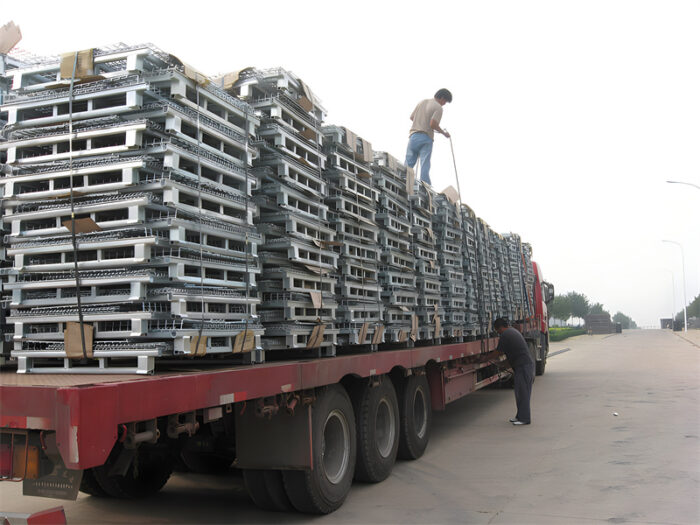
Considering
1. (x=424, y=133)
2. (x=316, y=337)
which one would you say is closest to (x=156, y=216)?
(x=316, y=337)

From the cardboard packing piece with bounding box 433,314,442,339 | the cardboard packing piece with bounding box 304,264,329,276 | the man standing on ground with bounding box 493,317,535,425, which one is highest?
the cardboard packing piece with bounding box 304,264,329,276

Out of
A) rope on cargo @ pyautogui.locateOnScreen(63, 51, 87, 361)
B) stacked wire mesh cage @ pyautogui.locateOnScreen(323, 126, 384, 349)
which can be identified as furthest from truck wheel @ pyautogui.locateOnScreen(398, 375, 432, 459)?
rope on cargo @ pyautogui.locateOnScreen(63, 51, 87, 361)

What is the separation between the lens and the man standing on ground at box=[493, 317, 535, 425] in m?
10.1

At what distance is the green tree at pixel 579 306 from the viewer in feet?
409

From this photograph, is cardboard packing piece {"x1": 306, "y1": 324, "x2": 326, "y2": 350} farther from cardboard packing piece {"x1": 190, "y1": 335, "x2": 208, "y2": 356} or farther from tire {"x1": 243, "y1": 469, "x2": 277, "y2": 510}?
cardboard packing piece {"x1": 190, "y1": 335, "x2": 208, "y2": 356}

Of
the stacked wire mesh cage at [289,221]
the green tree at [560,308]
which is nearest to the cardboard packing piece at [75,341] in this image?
the stacked wire mesh cage at [289,221]

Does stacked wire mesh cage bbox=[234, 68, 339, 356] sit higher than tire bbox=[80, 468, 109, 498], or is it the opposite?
stacked wire mesh cage bbox=[234, 68, 339, 356]

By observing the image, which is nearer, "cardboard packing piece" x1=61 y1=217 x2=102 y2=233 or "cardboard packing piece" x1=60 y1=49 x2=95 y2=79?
"cardboard packing piece" x1=61 y1=217 x2=102 y2=233

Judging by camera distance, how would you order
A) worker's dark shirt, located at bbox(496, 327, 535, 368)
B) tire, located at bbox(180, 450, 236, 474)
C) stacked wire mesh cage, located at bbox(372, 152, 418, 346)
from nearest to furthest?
tire, located at bbox(180, 450, 236, 474)
stacked wire mesh cage, located at bbox(372, 152, 418, 346)
worker's dark shirt, located at bbox(496, 327, 535, 368)

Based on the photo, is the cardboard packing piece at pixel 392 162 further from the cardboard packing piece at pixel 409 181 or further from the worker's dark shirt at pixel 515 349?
the worker's dark shirt at pixel 515 349

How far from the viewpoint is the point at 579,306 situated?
126 m

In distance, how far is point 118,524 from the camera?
5.37 meters

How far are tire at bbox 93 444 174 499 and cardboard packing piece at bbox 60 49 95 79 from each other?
3171mm

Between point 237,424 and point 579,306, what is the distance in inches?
5096
